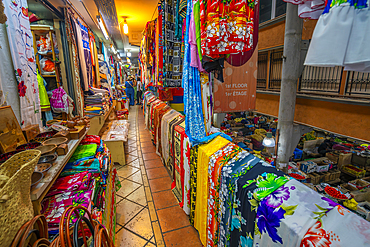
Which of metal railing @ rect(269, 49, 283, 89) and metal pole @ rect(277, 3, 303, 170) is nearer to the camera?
metal pole @ rect(277, 3, 303, 170)

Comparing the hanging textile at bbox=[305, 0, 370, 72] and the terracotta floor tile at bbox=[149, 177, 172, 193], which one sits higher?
the hanging textile at bbox=[305, 0, 370, 72]

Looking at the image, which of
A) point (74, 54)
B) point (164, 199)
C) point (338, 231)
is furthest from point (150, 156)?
point (338, 231)

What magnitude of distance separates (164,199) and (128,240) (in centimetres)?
83

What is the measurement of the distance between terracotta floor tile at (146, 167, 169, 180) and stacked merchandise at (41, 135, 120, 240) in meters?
1.57

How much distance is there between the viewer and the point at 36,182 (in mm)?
1070

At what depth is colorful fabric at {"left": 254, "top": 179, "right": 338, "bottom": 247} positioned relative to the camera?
883 mm

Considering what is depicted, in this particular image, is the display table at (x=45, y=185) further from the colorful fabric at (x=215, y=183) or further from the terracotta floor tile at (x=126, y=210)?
the terracotta floor tile at (x=126, y=210)

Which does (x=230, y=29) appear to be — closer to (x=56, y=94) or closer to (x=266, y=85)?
(x=56, y=94)

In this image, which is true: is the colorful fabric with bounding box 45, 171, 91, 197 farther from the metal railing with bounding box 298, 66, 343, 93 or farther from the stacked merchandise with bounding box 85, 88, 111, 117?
the metal railing with bounding box 298, 66, 343, 93

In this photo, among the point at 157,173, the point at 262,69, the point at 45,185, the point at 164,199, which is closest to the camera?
the point at 45,185

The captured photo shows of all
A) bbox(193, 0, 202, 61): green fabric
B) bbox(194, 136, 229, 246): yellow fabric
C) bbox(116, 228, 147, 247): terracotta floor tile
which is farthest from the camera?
bbox(116, 228, 147, 247): terracotta floor tile

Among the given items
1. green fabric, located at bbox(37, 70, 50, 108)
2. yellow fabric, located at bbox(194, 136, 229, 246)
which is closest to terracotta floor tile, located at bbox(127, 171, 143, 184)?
yellow fabric, located at bbox(194, 136, 229, 246)

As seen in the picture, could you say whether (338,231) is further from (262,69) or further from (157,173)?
(262,69)

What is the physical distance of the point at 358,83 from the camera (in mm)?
3889
